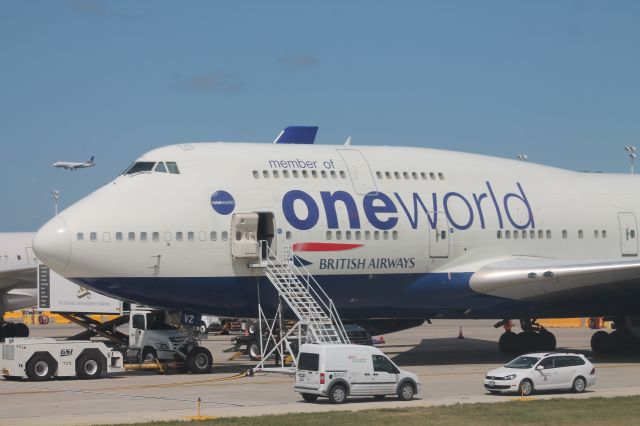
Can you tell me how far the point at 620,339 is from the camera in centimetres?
4759

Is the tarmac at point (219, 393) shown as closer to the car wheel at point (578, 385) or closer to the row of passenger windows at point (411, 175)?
the car wheel at point (578, 385)

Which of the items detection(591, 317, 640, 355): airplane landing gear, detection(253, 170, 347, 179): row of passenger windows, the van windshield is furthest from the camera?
detection(591, 317, 640, 355): airplane landing gear

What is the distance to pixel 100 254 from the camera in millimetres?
36688

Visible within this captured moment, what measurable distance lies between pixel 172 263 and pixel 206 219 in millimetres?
1930

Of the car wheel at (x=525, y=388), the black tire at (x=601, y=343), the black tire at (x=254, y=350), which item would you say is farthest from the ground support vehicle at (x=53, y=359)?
the black tire at (x=601, y=343)

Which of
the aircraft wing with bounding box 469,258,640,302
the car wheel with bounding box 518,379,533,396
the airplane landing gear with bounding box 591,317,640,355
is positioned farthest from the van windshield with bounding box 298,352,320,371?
the airplane landing gear with bounding box 591,317,640,355

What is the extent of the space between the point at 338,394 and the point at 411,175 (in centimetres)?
1397

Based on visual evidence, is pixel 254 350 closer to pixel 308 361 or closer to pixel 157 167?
pixel 157 167

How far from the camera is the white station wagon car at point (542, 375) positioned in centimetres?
3148

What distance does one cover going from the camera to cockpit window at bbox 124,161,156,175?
127 ft

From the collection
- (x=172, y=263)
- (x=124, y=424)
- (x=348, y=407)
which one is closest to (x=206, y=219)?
(x=172, y=263)

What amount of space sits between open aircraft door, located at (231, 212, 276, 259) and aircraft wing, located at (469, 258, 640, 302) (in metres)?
8.33

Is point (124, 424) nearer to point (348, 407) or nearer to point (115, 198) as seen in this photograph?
point (348, 407)

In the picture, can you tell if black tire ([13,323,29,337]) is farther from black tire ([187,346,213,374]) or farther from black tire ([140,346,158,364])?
black tire ([187,346,213,374])
